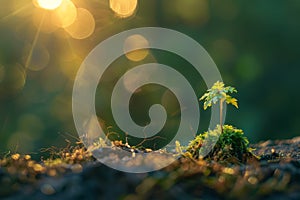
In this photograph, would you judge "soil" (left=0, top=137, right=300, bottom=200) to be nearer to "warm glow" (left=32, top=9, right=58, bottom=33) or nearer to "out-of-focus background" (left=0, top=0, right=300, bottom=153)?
"out-of-focus background" (left=0, top=0, right=300, bottom=153)

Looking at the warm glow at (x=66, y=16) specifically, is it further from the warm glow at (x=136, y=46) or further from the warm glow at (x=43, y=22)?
the warm glow at (x=136, y=46)

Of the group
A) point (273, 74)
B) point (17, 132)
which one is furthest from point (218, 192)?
point (273, 74)

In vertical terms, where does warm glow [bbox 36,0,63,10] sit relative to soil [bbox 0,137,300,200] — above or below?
above

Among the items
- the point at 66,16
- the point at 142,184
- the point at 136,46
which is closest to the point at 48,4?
the point at 66,16

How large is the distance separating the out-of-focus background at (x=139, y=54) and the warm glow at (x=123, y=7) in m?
0.04

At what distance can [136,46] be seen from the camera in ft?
45.6

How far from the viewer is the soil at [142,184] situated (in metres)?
2.33

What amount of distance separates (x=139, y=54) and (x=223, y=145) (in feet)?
33.9

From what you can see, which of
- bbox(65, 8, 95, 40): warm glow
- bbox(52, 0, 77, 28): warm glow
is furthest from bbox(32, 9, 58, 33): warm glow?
bbox(65, 8, 95, 40): warm glow

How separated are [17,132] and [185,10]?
670 cm

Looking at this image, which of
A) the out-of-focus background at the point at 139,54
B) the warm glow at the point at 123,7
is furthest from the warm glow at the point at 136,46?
the warm glow at the point at 123,7

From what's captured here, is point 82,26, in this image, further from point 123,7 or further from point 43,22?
point 123,7

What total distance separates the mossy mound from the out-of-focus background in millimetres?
9627

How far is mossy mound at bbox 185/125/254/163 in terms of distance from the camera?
12.9 ft
